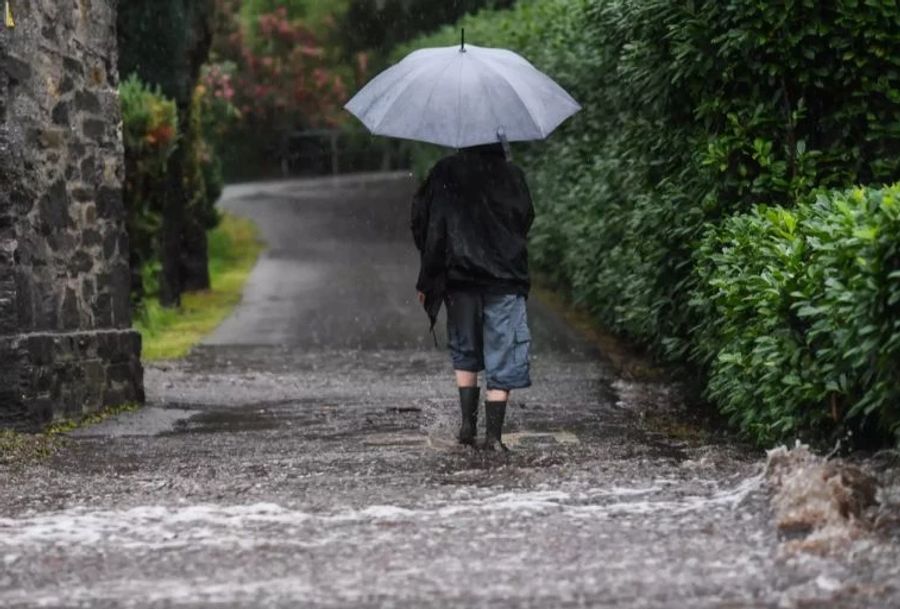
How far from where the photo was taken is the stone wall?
1011 centimetres

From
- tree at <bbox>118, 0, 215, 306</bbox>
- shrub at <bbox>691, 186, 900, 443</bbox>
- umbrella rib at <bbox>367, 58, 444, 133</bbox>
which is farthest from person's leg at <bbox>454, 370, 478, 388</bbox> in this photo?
tree at <bbox>118, 0, 215, 306</bbox>

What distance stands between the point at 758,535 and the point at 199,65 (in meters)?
16.0

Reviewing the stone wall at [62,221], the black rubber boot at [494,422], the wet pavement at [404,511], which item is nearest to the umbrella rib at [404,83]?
the black rubber boot at [494,422]

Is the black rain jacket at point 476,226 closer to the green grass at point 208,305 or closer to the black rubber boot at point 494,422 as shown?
the black rubber boot at point 494,422

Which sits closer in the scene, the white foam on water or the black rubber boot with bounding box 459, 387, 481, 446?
the white foam on water

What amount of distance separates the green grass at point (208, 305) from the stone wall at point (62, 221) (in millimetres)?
4525

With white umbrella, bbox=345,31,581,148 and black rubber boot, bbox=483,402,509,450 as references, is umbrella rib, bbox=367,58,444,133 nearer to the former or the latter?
white umbrella, bbox=345,31,581,148

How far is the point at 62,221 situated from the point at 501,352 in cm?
334

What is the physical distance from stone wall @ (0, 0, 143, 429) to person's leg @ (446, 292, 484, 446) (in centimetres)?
265

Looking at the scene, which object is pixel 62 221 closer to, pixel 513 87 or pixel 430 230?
pixel 430 230

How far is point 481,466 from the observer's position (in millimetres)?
8492

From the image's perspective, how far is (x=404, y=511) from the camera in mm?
7020

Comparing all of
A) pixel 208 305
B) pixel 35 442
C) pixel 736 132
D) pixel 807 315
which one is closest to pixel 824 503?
pixel 807 315

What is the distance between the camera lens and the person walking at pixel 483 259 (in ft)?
29.9
